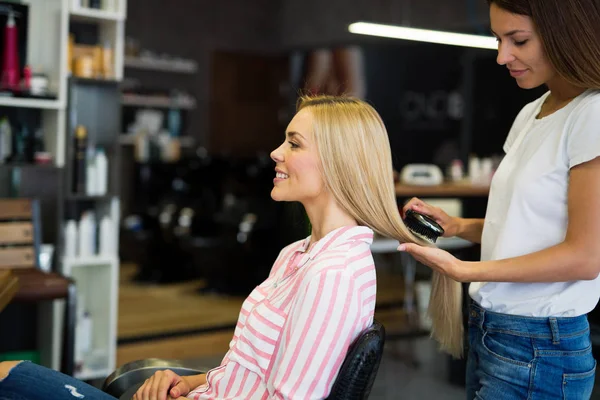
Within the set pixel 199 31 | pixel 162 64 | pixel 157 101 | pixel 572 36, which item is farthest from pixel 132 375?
pixel 199 31

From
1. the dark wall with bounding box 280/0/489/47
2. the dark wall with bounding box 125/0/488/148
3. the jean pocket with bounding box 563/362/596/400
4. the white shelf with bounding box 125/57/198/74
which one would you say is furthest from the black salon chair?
the white shelf with bounding box 125/57/198/74

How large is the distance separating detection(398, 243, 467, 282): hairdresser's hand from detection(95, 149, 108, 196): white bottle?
237 cm

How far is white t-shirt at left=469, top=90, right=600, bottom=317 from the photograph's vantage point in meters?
1.30

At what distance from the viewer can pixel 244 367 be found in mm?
1415

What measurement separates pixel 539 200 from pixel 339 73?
682cm

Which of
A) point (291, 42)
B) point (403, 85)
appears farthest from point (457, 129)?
point (291, 42)

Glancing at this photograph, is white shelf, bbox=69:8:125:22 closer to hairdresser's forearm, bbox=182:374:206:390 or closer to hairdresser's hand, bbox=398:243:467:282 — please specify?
hairdresser's forearm, bbox=182:374:206:390

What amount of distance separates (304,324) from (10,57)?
2.43 m

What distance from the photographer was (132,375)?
5.40 ft

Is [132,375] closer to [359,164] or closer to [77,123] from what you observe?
[359,164]

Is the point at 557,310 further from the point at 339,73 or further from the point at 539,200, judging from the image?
the point at 339,73

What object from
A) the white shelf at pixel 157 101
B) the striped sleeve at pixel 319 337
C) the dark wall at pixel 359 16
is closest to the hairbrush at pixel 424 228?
the striped sleeve at pixel 319 337

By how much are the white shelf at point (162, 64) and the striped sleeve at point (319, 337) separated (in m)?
6.86

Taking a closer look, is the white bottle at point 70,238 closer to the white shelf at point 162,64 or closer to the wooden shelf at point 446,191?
the wooden shelf at point 446,191
